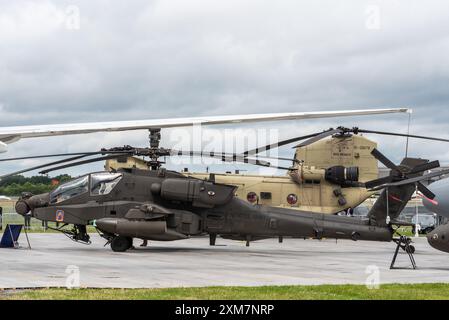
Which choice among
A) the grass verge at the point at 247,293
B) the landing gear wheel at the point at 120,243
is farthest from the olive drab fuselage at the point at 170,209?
the grass verge at the point at 247,293

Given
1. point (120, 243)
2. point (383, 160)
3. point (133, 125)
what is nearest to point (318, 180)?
point (383, 160)

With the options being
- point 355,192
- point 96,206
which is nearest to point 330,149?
point 355,192

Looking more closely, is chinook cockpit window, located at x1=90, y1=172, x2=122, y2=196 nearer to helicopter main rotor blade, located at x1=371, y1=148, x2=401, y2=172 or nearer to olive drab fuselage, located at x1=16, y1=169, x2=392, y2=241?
olive drab fuselage, located at x1=16, y1=169, x2=392, y2=241

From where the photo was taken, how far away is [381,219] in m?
27.0

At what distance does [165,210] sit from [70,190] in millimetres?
3338

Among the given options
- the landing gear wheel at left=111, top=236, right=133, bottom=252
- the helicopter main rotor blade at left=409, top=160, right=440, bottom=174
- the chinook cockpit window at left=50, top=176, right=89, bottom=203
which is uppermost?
the helicopter main rotor blade at left=409, top=160, right=440, bottom=174

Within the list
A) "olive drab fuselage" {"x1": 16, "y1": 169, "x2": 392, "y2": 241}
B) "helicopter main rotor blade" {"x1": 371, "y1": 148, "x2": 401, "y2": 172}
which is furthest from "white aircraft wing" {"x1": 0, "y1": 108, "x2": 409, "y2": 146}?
"olive drab fuselage" {"x1": 16, "y1": 169, "x2": 392, "y2": 241}

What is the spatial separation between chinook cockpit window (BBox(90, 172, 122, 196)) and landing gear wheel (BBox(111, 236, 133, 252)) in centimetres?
162

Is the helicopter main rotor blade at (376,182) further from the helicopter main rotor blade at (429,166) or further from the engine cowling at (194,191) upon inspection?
the engine cowling at (194,191)

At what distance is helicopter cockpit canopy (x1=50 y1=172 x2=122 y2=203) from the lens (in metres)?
25.0

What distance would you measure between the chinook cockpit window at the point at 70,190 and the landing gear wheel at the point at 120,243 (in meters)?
2.01

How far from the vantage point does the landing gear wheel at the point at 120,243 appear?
24344 mm

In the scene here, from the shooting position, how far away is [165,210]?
2445 centimetres
